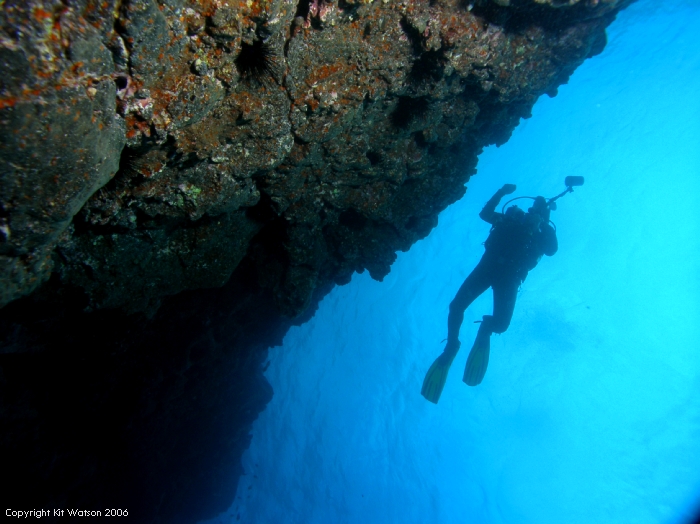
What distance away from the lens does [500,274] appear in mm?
9602

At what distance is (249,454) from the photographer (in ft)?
115

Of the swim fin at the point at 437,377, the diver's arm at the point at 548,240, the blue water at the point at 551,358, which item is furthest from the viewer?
the blue water at the point at 551,358

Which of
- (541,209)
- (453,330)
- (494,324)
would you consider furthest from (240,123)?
(541,209)

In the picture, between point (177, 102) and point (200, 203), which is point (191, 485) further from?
point (177, 102)

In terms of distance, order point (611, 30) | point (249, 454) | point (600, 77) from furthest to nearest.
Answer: point (249, 454) → point (600, 77) → point (611, 30)

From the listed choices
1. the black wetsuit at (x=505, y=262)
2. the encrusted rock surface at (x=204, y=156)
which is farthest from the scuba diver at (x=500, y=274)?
the encrusted rock surface at (x=204, y=156)

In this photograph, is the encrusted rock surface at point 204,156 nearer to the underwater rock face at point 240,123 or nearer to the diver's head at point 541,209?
the underwater rock face at point 240,123

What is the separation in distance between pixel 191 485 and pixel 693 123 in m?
27.7

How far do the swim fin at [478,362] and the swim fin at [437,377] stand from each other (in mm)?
519

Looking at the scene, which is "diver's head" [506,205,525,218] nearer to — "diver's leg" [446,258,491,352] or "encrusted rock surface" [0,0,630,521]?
"diver's leg" [446,258,491,352]

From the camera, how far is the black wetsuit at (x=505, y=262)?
935 centimetres

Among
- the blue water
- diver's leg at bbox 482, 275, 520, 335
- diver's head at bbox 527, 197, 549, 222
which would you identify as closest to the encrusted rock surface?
diver's head at bbox 527, 197, 549, 222

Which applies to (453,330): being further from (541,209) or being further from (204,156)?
(204,156)

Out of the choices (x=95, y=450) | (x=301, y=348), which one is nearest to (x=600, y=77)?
(x=95, y=450)
